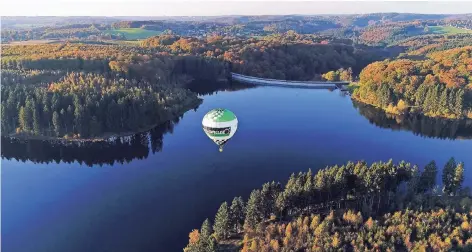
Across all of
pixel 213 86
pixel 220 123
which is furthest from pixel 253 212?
pixel 213 86

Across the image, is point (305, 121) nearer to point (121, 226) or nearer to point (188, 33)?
point (121, 226)

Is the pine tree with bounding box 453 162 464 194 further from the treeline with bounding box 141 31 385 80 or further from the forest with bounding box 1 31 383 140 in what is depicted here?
the treeline with bounding box 141 31 385 80

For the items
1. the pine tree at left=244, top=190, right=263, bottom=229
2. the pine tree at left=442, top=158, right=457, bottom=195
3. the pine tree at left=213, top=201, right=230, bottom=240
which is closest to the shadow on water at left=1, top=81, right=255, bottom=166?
the pine tree at left=213, top=201, right=230, bottom=240

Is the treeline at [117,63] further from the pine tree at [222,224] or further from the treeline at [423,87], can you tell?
the pine tree at [222,224]

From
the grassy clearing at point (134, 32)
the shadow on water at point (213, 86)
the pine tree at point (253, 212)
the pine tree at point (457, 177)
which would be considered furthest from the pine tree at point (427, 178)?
the grassy clearing at point (134, 32)

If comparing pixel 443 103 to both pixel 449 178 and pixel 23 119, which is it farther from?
pixel 23 119

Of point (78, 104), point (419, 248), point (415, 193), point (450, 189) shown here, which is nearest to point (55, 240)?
point (78, 104)

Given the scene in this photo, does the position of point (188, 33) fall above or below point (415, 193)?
above
